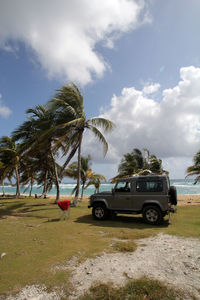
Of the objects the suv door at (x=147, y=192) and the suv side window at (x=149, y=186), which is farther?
the suv side window at (x=149, y=186)

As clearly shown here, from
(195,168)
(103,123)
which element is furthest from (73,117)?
(195,168)

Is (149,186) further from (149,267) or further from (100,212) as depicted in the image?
(149,267)

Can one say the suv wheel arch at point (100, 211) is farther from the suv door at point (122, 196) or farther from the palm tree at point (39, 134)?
the palm tree at point (39, 134)

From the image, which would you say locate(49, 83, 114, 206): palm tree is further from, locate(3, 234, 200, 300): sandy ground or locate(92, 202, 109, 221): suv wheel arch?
locate(3, 234, 200, 300): sandy ground

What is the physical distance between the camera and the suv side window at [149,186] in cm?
785

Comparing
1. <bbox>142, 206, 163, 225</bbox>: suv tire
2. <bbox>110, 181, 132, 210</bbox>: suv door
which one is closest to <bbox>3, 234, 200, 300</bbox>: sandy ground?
<bbox>142, 206, 163, 225</bbox>: suv tire

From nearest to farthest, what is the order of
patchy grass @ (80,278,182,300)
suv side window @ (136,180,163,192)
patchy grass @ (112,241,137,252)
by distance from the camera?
patchy grass @ (80,278,182,300) < patchy grass @ (112,241,137,252) < suv side window @ (136,180,163,192)

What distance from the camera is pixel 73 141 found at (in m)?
15.4

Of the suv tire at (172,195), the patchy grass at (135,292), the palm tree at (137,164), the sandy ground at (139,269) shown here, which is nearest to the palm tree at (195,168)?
the palm tree at (137,164)

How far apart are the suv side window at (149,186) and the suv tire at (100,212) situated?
2123 millimetres

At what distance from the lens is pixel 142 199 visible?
26.4 feet

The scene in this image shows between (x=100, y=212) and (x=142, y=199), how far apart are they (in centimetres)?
243

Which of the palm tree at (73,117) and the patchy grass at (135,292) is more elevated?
the palm tree at (73,117)

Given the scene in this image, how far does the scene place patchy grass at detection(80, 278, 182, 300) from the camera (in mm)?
2689
